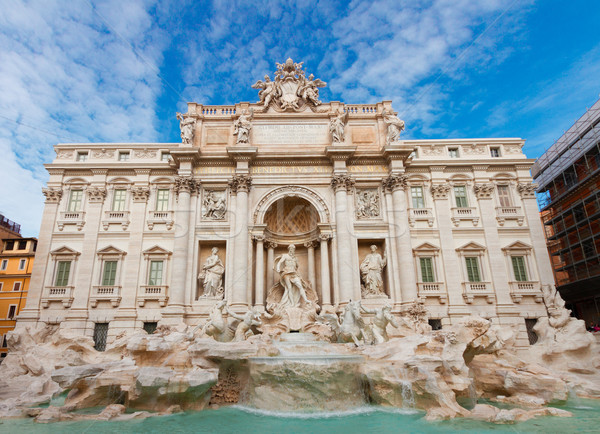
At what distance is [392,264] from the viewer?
20531 mm

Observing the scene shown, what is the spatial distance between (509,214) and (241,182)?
15.8m

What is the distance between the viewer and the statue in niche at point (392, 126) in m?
22.0

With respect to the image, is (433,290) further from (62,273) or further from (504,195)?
(62,273)

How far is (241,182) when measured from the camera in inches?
832

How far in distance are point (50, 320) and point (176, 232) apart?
312 inches

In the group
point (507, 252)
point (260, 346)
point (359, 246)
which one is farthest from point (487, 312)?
point (260, 346)

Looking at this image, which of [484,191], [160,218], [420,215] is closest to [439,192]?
[420,215]

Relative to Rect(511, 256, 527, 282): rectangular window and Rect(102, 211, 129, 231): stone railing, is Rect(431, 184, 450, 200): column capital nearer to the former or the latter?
Rect(511, 256, 527, 282): rectangular window

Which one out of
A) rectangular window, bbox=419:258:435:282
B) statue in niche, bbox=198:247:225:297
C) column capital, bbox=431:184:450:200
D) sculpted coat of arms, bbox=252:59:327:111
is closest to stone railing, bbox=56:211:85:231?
statue in niche, bbox=198:247:225:297

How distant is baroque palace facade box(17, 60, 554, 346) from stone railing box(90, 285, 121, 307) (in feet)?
0.19

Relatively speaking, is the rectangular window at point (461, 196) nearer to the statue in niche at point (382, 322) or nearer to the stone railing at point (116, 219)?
the statue in niche at point (382, 322)

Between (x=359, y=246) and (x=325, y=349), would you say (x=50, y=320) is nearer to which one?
(x=325, y=349)

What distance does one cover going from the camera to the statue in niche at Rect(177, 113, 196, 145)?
862 inches

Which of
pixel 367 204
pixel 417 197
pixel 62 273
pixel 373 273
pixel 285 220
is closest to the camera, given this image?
pixel 373 273
